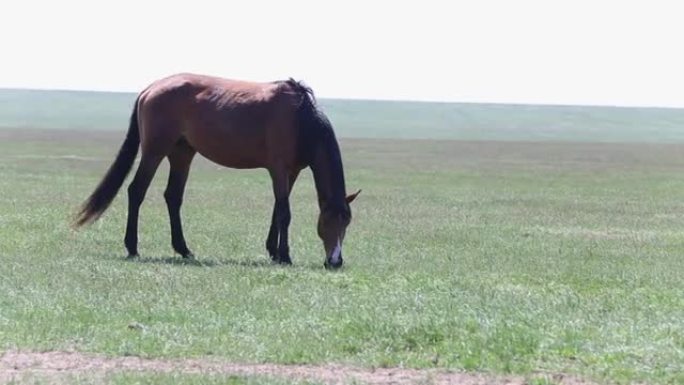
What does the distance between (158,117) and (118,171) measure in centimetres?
87

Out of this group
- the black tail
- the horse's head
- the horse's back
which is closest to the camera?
the horse's head

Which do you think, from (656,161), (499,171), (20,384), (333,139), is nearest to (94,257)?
(333,139)

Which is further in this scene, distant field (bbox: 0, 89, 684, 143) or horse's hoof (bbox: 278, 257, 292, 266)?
distant field (bbox: 0, 89, 684, 143)

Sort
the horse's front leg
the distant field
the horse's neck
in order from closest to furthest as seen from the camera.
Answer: the horse's neck < the horse's front leg < the distant field

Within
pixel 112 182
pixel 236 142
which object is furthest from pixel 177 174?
pixel 236 142

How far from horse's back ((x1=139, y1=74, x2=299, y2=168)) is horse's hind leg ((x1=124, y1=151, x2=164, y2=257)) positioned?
0.71ft

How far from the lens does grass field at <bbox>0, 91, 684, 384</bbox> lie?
9578 mm

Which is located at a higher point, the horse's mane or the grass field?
the horse's mane

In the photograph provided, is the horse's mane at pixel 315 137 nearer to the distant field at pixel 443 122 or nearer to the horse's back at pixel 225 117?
the horse's back at pixel 225 117

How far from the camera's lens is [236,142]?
1633cm

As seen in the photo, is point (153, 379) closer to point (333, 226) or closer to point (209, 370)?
point (209, 370)

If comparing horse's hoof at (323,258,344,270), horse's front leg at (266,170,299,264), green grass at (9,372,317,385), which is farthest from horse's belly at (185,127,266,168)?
green grass at (9,372,317,385)

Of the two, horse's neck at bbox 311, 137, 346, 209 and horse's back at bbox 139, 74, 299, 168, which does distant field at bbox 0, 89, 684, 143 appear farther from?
horse's neck at bbox 311, 137, 346, 209

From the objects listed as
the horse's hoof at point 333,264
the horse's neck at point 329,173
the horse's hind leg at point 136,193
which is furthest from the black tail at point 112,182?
the horse's hoof at point 333,264
